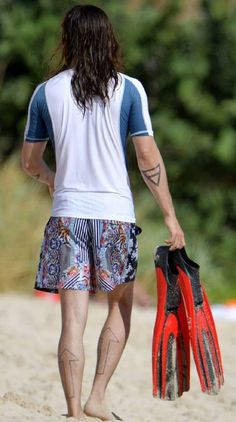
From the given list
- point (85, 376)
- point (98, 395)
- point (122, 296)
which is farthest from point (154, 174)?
point (85, 376)

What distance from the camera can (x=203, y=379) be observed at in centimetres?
474

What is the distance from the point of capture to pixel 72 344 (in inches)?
181

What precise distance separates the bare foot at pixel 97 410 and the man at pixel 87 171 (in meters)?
0.16

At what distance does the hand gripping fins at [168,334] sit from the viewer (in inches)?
187

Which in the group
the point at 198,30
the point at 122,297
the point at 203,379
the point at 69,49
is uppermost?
the point at 198,30

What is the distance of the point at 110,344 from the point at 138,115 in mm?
1006

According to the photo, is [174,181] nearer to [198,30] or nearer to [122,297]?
[198,30]

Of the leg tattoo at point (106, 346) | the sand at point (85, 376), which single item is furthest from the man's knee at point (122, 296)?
the sand at point (85, 376)

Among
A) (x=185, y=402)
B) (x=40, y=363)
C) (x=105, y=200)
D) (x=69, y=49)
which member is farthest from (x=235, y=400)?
(x=69, y=49)

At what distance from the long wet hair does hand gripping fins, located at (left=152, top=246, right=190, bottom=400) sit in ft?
2.49

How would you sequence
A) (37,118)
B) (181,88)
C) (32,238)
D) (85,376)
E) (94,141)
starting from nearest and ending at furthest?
(94,141)
(37,118)
(85,376)
(32,238)
(181,88)

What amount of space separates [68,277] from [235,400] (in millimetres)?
2077

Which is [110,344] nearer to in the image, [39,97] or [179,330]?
[179,330]

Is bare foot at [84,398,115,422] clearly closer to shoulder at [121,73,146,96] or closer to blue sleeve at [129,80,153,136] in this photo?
blue sleeve at [129,80,153,136]
